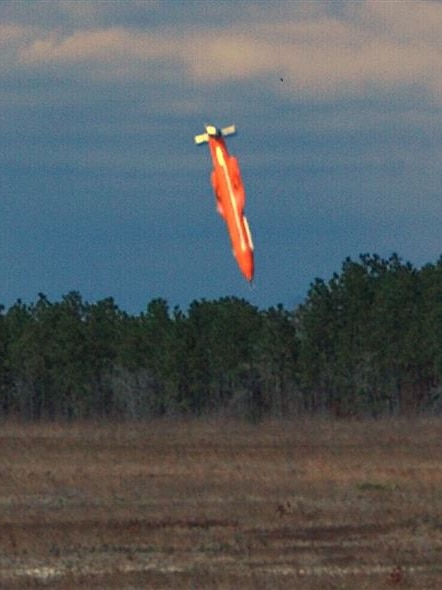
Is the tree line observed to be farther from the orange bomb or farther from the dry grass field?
the orange bomb

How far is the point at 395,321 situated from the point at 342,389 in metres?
5.51

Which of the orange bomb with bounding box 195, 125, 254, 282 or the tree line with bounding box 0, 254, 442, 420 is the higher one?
the tree line with bounding box 0, 254, 442, 420

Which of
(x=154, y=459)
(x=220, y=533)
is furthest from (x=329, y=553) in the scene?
(x=154, y=459)

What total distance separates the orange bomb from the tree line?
68.4 metres

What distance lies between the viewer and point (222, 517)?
26.8m

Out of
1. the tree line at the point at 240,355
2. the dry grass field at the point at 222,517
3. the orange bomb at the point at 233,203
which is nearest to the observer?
the orange bomb at the point at 233,203

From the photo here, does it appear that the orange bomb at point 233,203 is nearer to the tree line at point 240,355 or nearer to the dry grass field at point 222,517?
the dry grass field at point 222,517

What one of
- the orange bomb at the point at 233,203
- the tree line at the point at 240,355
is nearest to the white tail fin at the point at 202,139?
the orange bomb at the point at 233,203

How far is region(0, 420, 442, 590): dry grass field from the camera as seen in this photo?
1923 centimetres

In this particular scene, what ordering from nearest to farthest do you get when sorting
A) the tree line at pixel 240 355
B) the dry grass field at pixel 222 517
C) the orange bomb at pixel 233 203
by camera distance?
the orange bomb at pixel 233 203
the dry grass field at pixel 222 517
the tree line at pixel 240 355

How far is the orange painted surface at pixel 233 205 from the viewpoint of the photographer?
1241 centimetres

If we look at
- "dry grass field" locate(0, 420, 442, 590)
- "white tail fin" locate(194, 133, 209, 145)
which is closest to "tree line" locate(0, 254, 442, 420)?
"dry grass field" locate(0, 420, 442, 590)

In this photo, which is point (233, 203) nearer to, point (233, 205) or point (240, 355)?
point (233, 205)

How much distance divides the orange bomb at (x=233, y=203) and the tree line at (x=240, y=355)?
2693 inches
